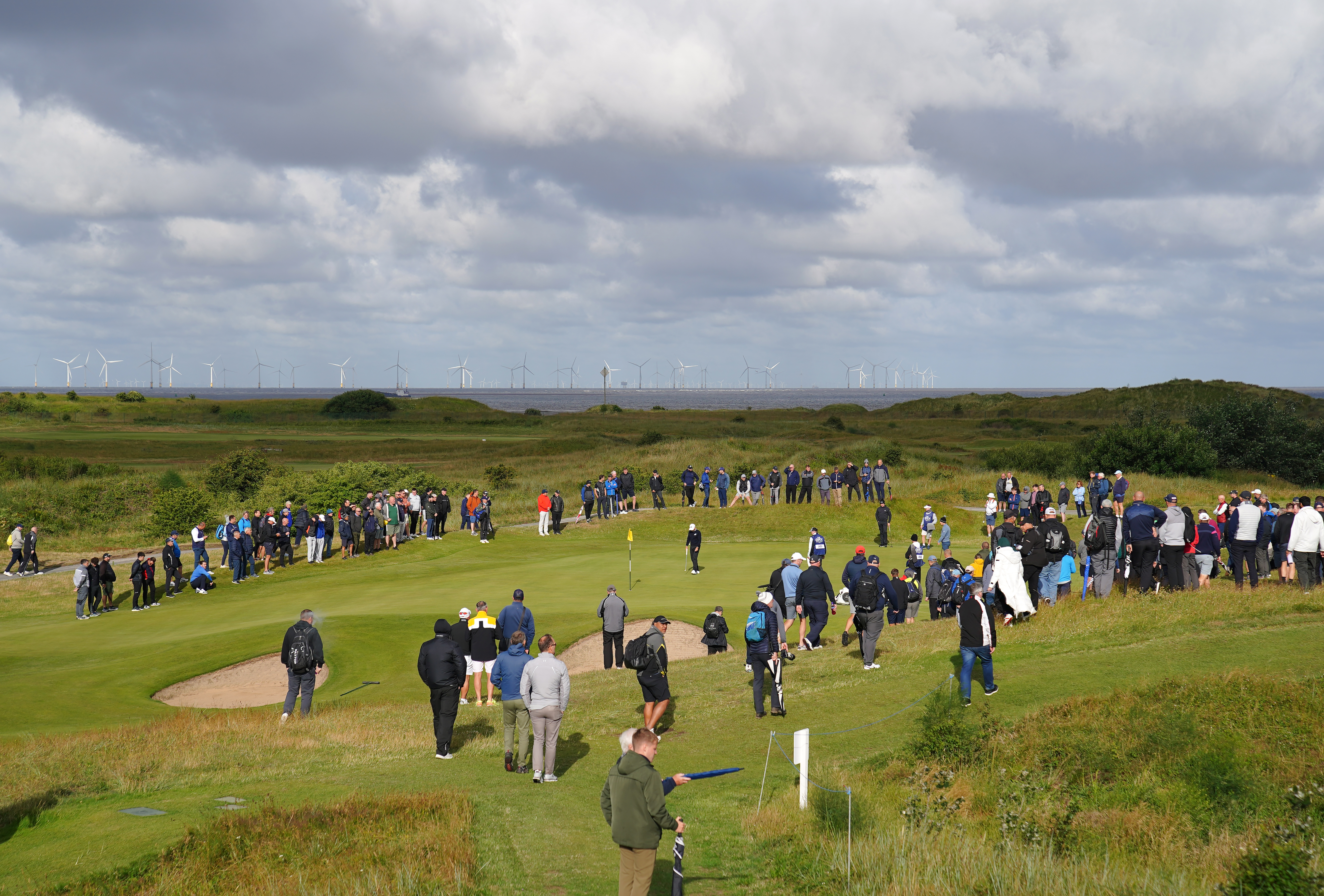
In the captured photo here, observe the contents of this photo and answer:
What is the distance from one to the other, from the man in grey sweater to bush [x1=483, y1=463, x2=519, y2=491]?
4587 centimetres

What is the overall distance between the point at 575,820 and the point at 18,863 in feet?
18.2

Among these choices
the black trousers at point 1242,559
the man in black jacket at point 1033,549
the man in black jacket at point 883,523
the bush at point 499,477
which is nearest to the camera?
the man in black jacket at point 1033,549

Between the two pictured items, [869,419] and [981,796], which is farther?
[869,419]

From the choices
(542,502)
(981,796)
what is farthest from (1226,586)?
(542,502)

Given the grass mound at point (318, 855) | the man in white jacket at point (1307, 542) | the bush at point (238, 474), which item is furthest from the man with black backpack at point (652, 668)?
the bush at point (238, 474)

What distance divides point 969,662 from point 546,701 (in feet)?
20.6

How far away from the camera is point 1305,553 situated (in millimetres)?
18312

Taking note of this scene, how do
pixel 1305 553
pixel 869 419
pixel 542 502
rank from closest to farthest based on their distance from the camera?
pixel 1305 553, pixel 542 502, pixel 869 419

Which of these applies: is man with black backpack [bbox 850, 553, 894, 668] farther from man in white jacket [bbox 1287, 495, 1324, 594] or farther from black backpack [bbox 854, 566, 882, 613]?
man in white jacket [bbox 1287, 495, 1324, 594]

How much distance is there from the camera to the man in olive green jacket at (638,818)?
24.9ft

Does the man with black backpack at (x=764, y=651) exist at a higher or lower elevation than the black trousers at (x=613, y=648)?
higher

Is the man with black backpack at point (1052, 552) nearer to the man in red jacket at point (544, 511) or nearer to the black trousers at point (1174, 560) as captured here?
the black trousers at point (1174, 560)

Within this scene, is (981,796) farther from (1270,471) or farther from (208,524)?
(1270,471)

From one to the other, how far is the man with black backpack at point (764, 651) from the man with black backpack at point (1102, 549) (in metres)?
7.89
